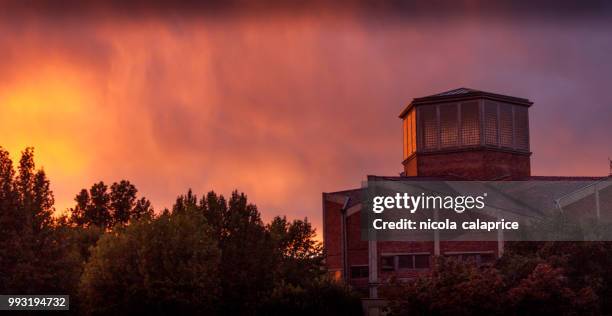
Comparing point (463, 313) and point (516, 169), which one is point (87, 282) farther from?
point (516, 169)

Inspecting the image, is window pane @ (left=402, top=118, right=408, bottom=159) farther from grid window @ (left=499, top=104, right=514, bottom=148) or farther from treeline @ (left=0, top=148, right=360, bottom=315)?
treeline @ (left=0, top=148, right=360, bottom=315)

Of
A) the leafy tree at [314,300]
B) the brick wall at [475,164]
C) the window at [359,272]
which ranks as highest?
the brick wall at [475,164]

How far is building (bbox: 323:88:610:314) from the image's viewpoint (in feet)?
225

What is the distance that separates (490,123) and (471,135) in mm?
1741

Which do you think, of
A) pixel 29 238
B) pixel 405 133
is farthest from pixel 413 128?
pixel 29 238

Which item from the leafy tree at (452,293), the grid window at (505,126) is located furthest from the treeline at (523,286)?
the grid window at (505,126)

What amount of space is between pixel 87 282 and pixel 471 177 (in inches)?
1229

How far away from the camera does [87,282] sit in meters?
51.2

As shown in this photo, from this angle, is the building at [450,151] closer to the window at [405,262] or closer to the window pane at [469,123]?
the window pane at [469,123]

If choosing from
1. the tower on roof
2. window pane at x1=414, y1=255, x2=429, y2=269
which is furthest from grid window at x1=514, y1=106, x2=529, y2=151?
window pane at x1=414, y1=255, x2=429, y2=269

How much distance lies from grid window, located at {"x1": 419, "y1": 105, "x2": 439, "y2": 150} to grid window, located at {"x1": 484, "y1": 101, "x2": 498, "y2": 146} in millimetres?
3740

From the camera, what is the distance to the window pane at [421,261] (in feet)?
209

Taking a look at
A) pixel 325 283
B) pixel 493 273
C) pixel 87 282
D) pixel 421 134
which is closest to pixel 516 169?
pixel 421 134

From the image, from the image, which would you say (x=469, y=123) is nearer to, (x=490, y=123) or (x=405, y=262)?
(x=490, y=123)
